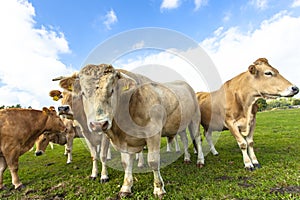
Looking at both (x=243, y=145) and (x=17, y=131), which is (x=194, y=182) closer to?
(x=243, y=145)

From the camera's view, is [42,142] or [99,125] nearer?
[99,125]

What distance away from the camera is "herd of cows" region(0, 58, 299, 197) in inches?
155

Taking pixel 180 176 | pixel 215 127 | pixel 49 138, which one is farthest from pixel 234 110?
pixel 49 138

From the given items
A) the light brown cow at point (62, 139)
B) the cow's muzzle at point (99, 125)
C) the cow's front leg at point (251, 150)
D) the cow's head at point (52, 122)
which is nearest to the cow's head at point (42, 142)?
the light brown cow at point (62, 139)

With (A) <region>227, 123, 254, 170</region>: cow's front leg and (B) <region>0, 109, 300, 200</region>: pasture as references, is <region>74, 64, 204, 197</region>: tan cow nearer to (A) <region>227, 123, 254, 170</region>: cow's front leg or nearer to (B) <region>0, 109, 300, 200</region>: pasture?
(B) <region>0, 109, 300, 200</region>: pasture

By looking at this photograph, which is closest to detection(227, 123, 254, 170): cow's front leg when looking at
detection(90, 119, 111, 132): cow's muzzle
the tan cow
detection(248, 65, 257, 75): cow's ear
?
detection(248, 65, 257, 75): cow's ear

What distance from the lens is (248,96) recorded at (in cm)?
668

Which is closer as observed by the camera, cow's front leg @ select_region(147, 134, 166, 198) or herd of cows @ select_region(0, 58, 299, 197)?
herd of cows @ select_region(0, 58, 299, 197)

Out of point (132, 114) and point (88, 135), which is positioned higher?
point (132, 114)

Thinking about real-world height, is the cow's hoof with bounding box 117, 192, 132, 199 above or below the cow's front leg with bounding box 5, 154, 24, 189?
below

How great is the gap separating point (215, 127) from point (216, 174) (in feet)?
8.74

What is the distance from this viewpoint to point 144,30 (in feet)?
22.2

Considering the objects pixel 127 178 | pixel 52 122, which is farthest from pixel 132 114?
pixel 52 122

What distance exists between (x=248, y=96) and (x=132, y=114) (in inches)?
162
